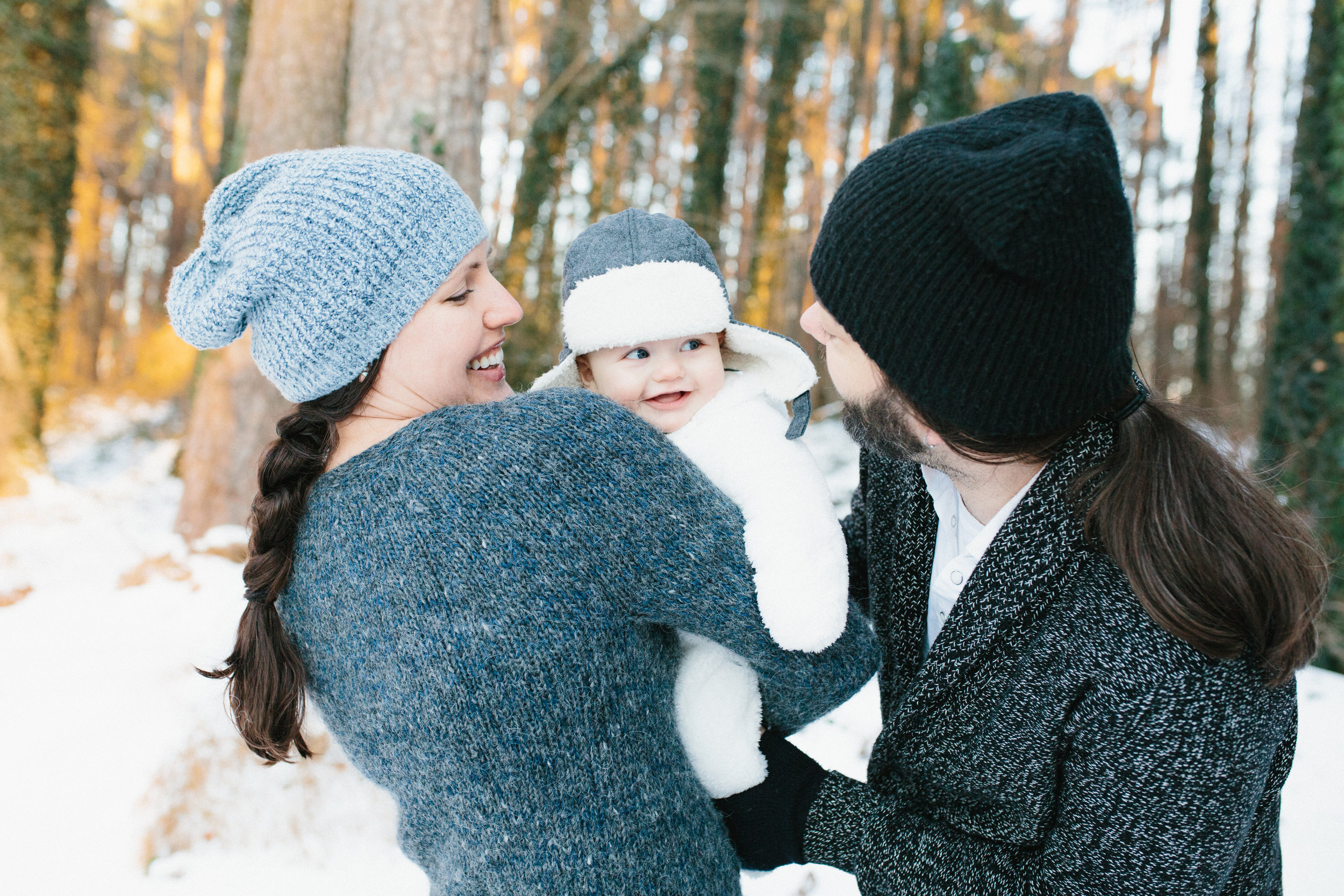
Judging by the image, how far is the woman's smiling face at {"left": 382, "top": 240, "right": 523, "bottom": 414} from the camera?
155 cm

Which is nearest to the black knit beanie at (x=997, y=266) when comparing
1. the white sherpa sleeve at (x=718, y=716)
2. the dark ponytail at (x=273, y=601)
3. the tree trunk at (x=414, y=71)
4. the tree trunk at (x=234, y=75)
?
the white sherpa sleeve at (x=718, y=716)

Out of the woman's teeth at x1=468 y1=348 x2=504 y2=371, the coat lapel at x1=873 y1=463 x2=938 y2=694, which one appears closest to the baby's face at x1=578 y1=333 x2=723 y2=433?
the woman's teeth at x1=468 y1=348 x2=504 y2=371

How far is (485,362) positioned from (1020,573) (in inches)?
44.6

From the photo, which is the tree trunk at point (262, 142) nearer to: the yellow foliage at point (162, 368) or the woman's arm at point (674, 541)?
the woman's arm at point (674, 541)

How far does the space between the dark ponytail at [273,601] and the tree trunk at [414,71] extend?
9.06ft

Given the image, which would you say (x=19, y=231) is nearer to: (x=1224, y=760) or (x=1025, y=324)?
(x=1025, y=324)

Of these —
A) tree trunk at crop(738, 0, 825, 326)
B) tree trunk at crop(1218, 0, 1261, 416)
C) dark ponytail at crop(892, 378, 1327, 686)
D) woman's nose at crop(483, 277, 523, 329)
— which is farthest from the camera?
tree trunk at crop(1218, 0, 1261, 416)

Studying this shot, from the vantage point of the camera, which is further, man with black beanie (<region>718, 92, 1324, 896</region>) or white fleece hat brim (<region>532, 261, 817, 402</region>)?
white fleece hat brim (<region>532, 261, 817, 402</region>)

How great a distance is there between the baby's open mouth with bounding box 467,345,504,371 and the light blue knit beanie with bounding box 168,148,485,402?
19 centimetres

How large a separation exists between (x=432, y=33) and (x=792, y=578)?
140 inches

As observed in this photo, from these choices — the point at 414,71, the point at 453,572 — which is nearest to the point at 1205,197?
the point at 414,71

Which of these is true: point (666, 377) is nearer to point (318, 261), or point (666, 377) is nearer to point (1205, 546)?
point (318, 261)

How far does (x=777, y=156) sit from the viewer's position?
1320 cm

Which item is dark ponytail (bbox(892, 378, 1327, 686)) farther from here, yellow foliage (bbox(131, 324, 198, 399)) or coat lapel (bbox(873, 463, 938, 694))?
yellow foliage (bbox(131, 324, 198, 399))
